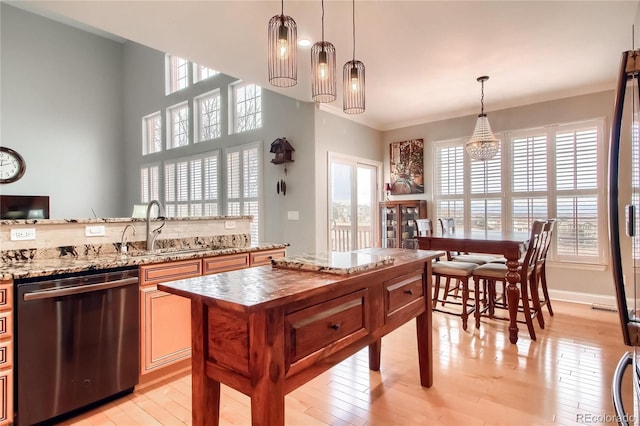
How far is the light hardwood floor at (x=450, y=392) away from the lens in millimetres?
1947

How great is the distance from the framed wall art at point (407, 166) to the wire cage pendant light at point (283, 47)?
3.80m

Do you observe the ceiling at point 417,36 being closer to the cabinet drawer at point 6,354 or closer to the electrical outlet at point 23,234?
the electrical outlet at point 23,234

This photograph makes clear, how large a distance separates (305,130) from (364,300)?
3368 millimetres

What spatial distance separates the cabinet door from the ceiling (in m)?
2.01

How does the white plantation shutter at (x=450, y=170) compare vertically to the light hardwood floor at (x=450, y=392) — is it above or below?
above

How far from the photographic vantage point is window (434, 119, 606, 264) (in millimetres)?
4133

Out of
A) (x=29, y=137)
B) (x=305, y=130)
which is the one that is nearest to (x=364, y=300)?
(x=305, y=130)

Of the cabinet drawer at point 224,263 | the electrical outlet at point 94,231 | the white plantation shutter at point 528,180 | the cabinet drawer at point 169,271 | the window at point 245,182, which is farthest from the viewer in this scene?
the window at point 245,182

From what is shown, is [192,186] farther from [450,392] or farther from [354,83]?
[450,392]

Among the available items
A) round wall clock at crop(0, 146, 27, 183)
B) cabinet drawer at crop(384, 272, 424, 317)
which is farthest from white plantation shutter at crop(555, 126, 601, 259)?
round wall clock at crop(0, 146, 27, 183)

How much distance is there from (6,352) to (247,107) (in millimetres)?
4526

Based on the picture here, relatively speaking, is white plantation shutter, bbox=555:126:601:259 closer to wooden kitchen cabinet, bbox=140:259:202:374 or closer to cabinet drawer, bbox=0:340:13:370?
wooden kitchen cabinet, bbox=140:259:202:374

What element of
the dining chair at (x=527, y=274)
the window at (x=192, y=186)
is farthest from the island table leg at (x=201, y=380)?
the window at (x=192, y=186)

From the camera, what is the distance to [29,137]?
A: 643 cm
